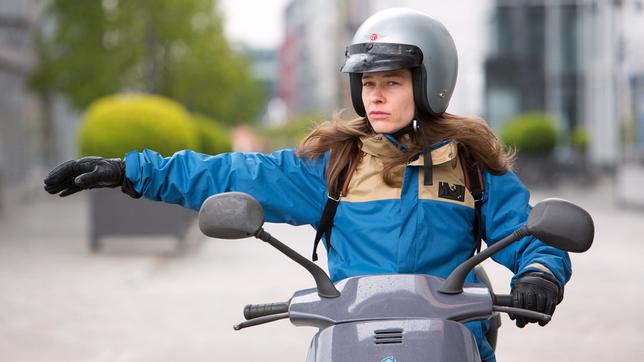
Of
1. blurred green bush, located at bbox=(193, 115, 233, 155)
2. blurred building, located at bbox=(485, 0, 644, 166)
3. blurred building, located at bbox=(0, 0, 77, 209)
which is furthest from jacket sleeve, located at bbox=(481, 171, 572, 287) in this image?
blurred building, located at bbox=(485, 0, 644, 166)

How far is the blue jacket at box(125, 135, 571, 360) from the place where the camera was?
2965 mm

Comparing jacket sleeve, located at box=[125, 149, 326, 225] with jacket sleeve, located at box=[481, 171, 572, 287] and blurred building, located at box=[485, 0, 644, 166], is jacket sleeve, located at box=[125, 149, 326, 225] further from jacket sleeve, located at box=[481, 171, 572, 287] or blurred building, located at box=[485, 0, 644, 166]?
blurred building, located at box=[485, 0, 644, 166]

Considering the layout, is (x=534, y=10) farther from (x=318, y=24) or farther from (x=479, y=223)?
(x=318, y=24)

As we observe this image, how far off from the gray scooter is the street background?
4.56 feet

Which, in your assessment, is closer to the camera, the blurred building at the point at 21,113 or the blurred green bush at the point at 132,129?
the blurred green bush at the point at 132,129

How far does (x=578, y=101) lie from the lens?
4091 centimetres

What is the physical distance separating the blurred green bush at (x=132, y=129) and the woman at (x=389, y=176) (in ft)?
35.1

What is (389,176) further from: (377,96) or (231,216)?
(231,216)

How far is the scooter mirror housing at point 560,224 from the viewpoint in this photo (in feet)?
8.27

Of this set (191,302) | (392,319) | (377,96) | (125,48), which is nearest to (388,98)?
(377,96)

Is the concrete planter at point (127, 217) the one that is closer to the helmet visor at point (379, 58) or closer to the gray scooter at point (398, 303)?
the helmet visor at point (379, 58)

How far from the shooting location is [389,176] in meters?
3.08

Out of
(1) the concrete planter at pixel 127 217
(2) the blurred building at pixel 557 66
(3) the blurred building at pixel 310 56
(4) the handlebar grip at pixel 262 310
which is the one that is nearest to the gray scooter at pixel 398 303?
(4) the handlebar grip at pixel 262 310

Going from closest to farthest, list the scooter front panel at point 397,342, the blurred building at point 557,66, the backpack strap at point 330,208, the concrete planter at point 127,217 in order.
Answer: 1. the scooter front panel at point 397,342
2. the backpack strap at point 330,208
3. the concrete planter at point 127,217
4. the blurred building at point 557,66
